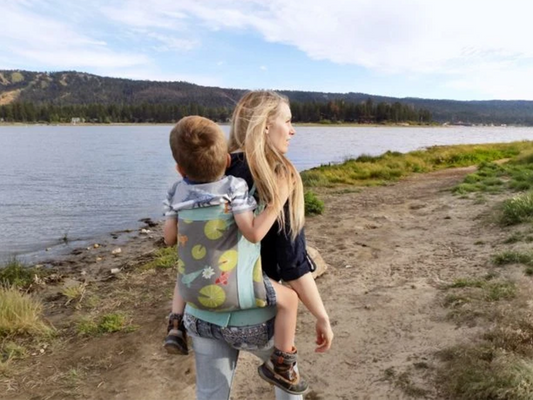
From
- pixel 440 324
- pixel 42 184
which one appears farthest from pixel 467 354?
pixel 42 184

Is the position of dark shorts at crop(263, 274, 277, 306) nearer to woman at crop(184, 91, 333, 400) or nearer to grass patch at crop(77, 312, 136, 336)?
woman at crop(184, 91, 333, 400)

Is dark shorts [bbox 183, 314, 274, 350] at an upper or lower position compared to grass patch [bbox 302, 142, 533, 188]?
upper

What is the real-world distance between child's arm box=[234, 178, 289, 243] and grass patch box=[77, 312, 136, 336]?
3406 mm

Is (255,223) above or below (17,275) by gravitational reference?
above

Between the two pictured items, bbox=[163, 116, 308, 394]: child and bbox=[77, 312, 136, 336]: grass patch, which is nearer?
bbox=[163, 116, 308, 394]: child

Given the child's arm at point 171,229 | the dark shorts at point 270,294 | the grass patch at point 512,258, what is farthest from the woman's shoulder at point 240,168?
the grass patch at point 512,258

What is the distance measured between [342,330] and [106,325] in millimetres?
2384

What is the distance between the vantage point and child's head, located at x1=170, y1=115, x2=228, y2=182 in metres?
1.72

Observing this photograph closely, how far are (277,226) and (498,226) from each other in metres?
6.47

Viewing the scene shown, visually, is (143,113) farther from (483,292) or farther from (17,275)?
(483,292)

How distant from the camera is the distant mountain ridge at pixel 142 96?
5394 inches

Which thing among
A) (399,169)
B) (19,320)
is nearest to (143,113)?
(399,169)

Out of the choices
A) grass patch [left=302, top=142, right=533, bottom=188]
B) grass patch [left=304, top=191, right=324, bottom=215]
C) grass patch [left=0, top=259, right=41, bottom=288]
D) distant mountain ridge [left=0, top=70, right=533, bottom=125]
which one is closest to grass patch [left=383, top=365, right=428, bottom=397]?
grass patch [left=0, top=259, right=41, bottom=288]

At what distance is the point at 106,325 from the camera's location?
478cm
